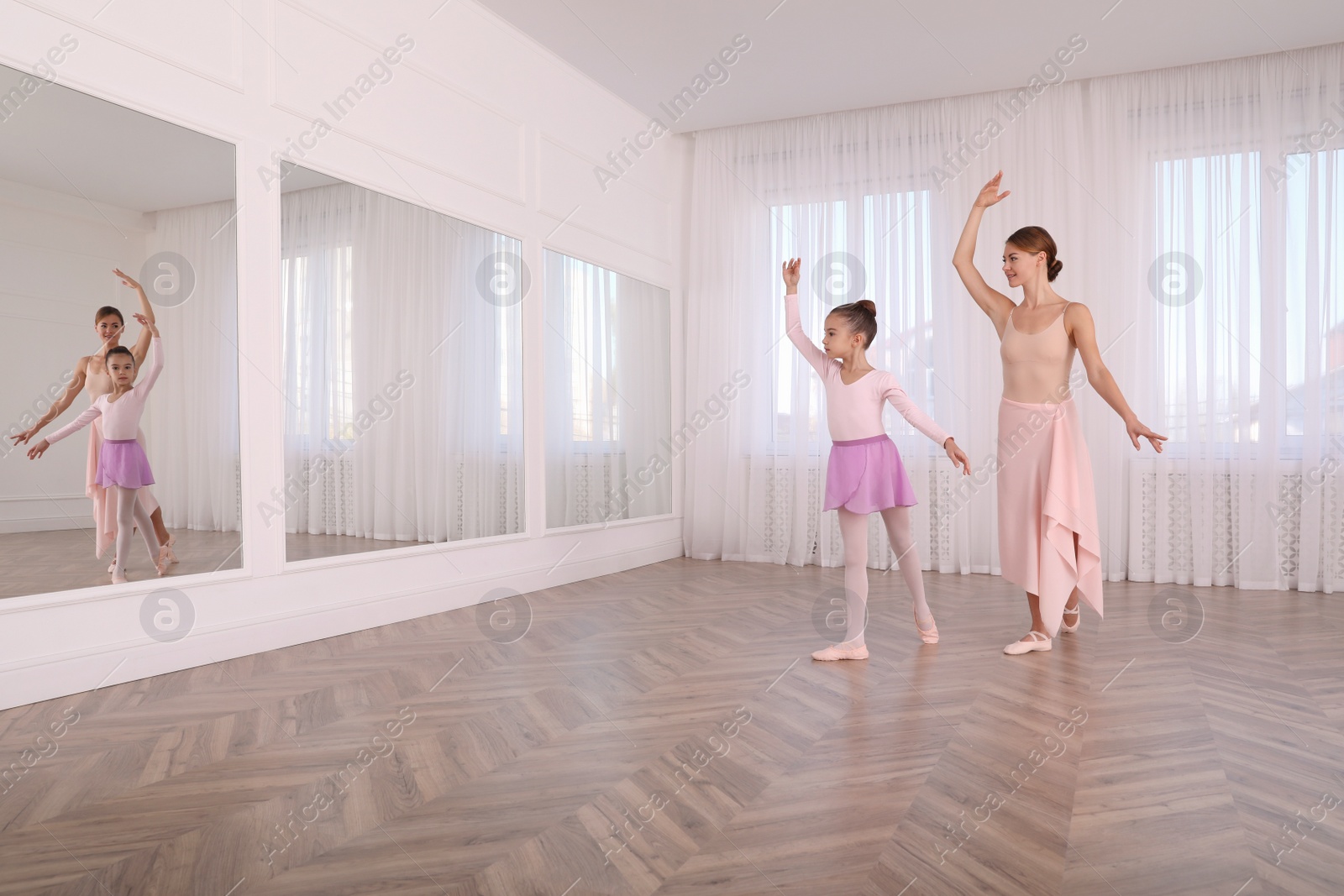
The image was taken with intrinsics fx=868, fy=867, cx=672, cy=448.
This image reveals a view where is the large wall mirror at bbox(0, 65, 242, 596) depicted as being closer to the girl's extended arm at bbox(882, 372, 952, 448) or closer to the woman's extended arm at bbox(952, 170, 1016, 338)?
the girl's extended arm at bbox(882, 372, 952, 448)

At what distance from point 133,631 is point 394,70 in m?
2.73

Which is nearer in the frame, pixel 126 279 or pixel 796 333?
pixel 126 279

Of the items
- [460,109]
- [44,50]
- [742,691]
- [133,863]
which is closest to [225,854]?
[133,863]

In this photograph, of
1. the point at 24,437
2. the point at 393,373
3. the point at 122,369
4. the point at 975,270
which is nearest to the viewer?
the point at 24,437

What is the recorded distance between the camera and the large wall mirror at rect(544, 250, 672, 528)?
532 cm

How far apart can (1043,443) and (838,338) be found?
961 millimetres

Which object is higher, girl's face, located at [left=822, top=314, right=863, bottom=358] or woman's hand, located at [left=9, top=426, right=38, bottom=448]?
girl's face, located at [left=822, top=314, right=863, bottom=358]

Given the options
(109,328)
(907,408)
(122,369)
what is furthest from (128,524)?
(907,408)

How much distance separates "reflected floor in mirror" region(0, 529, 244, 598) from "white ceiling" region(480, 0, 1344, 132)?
315cm

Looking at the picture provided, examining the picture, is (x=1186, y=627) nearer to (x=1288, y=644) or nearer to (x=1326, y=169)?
(x=1288, y=644)

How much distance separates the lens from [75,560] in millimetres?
2895

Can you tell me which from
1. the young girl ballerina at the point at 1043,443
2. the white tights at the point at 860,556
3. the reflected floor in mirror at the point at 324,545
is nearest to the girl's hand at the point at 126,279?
the reflected floor in mirror at the point at 324,545

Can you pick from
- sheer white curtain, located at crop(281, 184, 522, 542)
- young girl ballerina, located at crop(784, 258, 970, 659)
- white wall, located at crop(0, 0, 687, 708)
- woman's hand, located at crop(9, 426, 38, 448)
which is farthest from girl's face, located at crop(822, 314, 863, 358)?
woman's hand, located at crop(9, 426, 38, 448)

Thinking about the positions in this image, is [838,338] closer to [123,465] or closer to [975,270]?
[975,270]
